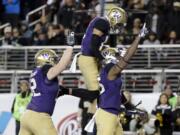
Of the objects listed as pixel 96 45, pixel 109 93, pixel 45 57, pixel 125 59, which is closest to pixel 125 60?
pixel 125 59

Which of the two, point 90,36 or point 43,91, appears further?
point 90,36

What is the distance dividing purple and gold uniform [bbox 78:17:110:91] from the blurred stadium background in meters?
4.16

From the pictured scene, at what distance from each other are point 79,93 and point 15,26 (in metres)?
9.46

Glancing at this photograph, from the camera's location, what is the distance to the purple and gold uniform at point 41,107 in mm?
13172

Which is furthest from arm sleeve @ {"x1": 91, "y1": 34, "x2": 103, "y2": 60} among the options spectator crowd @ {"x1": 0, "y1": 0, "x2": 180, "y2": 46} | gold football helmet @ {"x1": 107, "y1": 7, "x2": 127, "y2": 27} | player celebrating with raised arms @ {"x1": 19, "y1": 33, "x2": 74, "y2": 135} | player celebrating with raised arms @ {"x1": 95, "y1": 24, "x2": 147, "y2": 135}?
spectator crowd @ {"x1": 0, "y1": 0, "x2": 180, "y2": 46}

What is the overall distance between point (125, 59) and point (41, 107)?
1.47 m

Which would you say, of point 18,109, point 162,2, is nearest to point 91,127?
point 18,109

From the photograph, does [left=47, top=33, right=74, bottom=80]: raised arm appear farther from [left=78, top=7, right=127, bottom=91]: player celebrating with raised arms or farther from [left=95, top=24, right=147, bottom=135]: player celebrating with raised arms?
[left=78, top=7, right=127, bottom=91]: player celebrating with raised arms

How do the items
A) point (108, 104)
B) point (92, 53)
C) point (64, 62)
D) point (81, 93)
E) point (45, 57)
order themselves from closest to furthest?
point (64, 62), point (108, 104), point (81, 93), point (45, 57), point (92, 53)

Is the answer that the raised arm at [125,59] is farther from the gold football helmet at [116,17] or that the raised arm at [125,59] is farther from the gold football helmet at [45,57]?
the gold football helmet at [45,57]

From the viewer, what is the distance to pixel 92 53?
45.0 feet

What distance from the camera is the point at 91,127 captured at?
43.9ft

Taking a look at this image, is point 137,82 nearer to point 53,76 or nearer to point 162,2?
point 162,2

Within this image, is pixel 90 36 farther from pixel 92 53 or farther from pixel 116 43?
pixel 116 43
